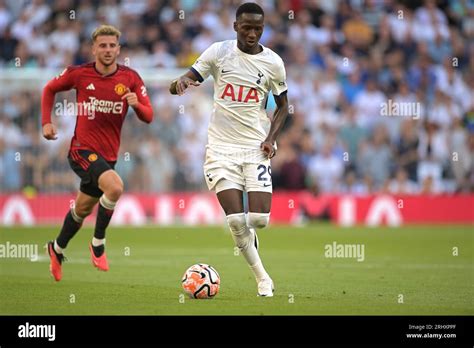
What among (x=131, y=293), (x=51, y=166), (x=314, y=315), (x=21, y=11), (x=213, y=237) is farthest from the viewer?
(x=21, y=11)

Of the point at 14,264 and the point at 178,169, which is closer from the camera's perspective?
the point at 14,264

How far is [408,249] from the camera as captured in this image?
59.3 ft

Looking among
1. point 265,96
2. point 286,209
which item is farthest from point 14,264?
point 286,209

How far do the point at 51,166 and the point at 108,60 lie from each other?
41.3 feet

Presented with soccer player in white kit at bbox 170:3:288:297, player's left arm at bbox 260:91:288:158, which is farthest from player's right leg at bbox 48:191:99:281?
player's left arm at bbox 260:91:288:158

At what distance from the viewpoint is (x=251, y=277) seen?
13.1 m

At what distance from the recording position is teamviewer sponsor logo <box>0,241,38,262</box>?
1614 cm

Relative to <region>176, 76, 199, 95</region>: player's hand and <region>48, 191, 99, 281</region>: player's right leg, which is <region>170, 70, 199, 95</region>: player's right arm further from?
<region>48, 191, 99, 281</region>: player's right leg

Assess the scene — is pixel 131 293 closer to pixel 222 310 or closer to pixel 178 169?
pixel 222 310

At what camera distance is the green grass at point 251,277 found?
32.6 feet

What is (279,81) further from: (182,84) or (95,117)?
(95,117)

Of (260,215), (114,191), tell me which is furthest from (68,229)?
(260,215)

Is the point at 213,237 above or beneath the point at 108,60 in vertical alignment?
beneath

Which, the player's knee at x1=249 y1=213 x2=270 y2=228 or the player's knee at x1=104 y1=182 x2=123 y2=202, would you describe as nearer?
the player's knee at x1=249 y1=213 x2=270 y2=228
